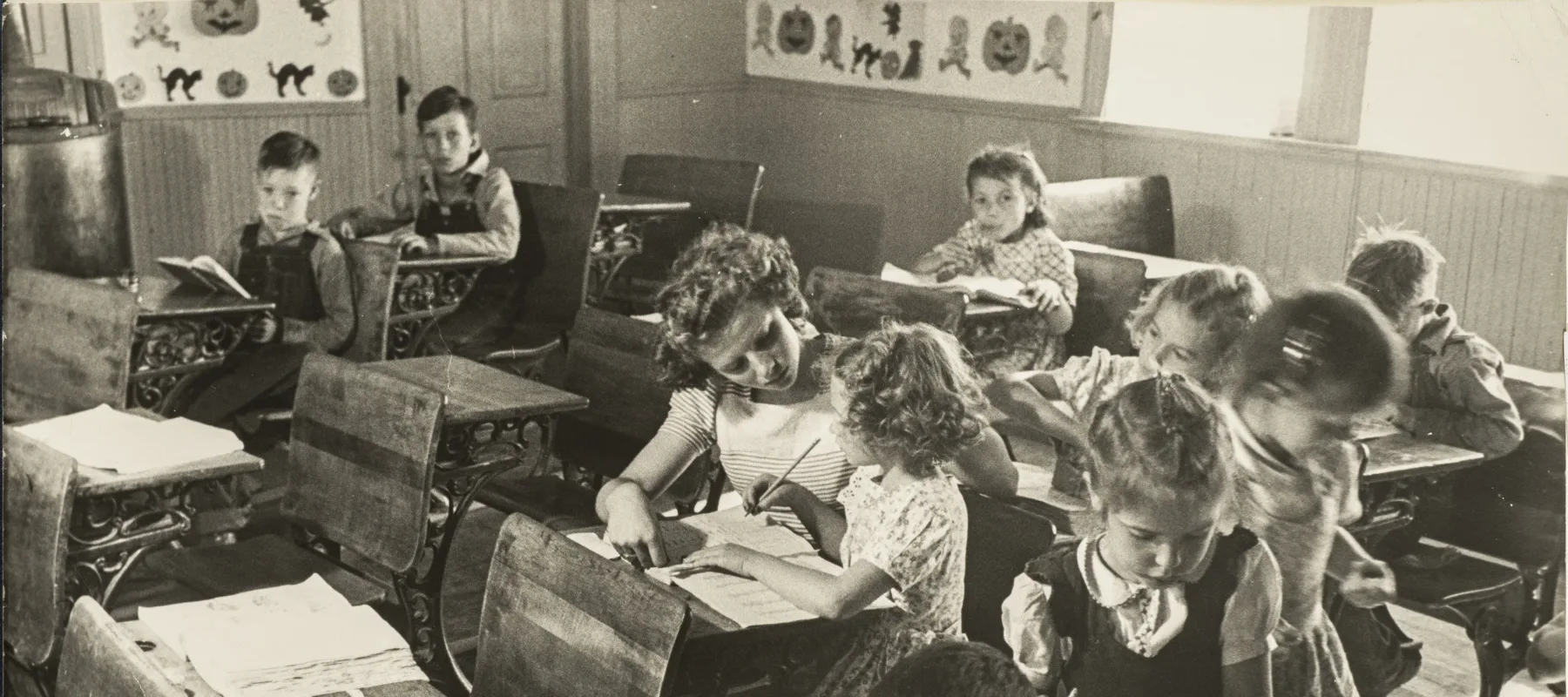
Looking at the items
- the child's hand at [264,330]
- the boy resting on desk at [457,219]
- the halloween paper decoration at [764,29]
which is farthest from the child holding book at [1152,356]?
the child's hand at [264,330]

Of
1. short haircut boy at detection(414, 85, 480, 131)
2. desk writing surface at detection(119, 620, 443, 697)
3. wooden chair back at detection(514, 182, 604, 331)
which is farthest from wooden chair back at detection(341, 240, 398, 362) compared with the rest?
desk writing surface at detection(119, 620, 443, 697)

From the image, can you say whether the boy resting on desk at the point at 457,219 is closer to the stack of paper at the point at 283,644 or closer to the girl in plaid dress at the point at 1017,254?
the stack of paper at the point at 283,644

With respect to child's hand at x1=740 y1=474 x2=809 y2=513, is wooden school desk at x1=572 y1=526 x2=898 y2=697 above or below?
below

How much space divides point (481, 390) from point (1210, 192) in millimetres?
1407

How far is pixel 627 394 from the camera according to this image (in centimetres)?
230

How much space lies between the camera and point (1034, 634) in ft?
5.27

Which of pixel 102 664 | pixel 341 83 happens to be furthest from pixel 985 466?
pixel 341 83

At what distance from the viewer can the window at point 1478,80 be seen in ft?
4.60

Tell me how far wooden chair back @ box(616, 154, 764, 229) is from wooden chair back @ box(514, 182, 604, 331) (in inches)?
8.6

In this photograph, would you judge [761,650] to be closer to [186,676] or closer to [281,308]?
[186,676]

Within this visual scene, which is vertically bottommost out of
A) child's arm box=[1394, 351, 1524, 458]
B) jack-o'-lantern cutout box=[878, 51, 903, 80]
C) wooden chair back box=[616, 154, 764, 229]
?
child's arm box=[1394, 351, 1524, 458]

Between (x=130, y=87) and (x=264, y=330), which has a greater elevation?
(x=130, y=87)

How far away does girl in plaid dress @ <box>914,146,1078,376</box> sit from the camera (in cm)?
176

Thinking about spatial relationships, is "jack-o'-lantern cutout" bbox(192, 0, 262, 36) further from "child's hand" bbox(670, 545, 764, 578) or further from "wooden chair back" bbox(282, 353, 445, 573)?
"child's hand" bbox(670, 545, 764, 578)
